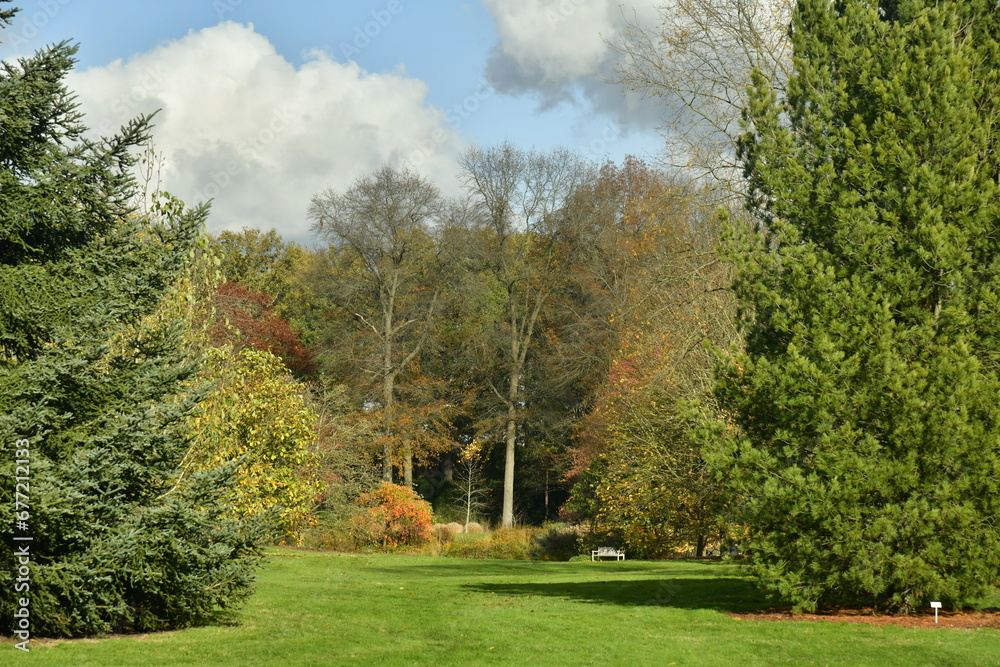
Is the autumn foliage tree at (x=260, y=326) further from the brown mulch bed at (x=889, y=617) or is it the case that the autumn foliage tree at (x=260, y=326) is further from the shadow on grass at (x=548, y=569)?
the brown mulch bed at (x=889, y=617)

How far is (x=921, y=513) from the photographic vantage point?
37.5ft

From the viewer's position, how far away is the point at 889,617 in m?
12.0

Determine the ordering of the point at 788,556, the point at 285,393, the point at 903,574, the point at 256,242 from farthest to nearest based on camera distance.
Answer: the point at 256,242 < the point at 285,393 < the point at 788,556 < the point at 903,574

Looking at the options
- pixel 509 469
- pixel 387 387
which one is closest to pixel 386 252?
pixel 387 387

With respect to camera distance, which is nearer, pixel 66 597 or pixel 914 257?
pixel 66 597

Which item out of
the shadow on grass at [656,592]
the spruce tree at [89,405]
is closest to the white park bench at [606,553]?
the shadow on grass at [656,592]

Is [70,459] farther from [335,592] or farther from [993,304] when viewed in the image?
[993,304]

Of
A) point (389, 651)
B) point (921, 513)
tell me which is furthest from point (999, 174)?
point (389, 651)

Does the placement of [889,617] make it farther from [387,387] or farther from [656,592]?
[387,387]

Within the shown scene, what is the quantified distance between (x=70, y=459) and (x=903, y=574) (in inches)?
409

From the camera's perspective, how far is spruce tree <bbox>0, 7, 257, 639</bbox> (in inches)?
368

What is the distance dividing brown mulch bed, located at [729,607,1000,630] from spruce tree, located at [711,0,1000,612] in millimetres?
235

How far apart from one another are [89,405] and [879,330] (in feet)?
32.8

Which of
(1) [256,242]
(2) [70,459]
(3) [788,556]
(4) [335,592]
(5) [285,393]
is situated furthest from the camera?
(1) [256,242]
